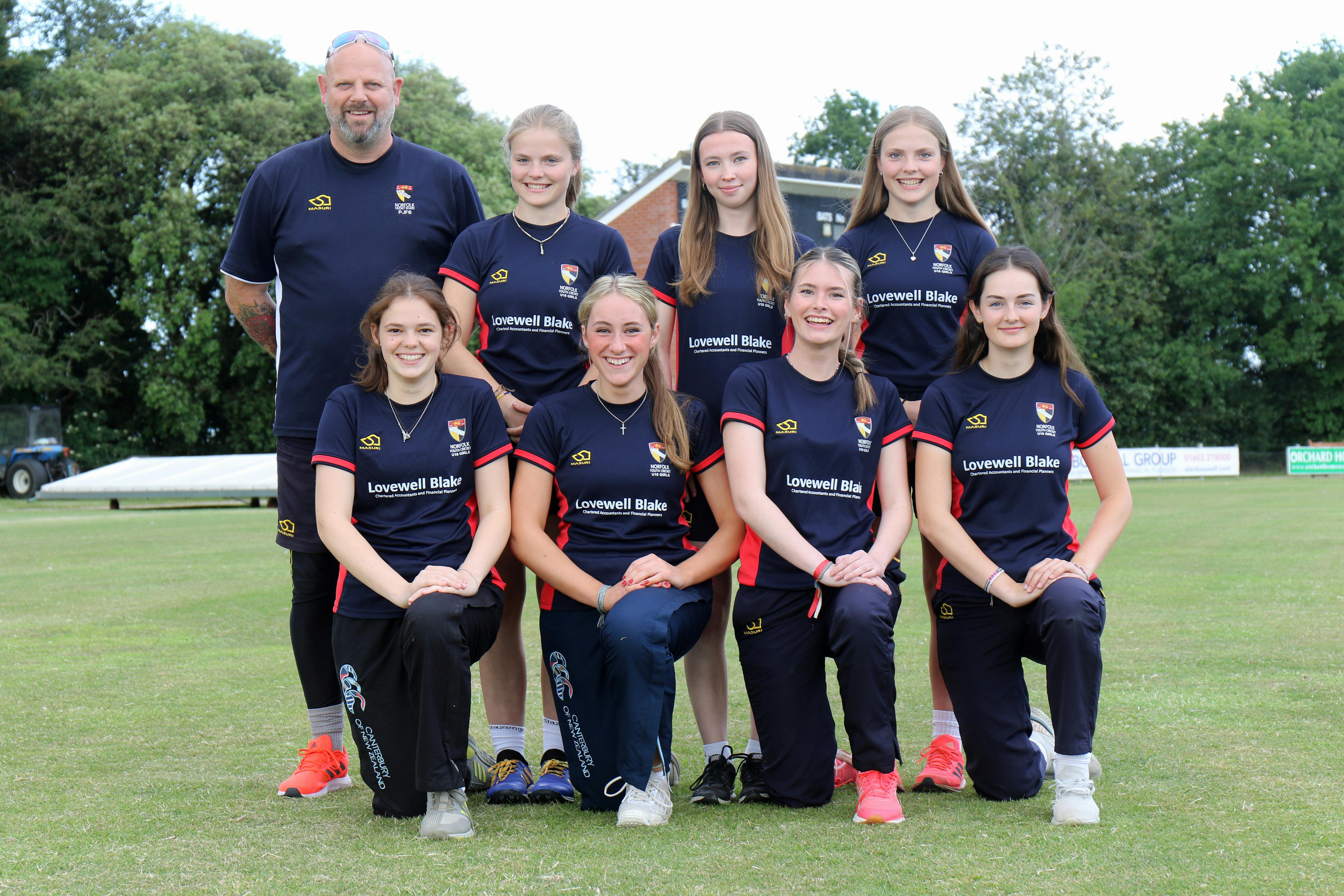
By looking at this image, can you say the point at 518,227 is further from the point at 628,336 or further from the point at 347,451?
the point at 347,451

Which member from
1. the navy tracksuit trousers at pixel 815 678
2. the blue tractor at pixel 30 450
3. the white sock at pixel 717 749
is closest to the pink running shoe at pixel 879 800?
the navy tracksuit trousers at pixel 815 678

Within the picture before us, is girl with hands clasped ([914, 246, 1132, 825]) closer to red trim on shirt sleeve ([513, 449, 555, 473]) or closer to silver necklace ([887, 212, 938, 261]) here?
silver necklace ([887, 212, 938, 261])

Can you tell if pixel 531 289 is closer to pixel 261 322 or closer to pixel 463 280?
pixel 463 280

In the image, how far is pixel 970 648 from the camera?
3.63 metres

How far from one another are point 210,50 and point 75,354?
381 inches

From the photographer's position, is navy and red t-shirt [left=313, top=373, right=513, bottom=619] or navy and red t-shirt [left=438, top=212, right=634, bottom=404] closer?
navy and red t-shirt [left=313, top=373, right=513, bottom=619]

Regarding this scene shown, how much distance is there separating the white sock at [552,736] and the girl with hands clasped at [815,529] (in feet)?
2.36

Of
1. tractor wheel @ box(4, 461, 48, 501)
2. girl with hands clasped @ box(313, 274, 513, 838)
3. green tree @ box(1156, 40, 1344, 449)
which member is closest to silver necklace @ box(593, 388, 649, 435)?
girl with hands clasped @ box(313, 274, 513, 838)

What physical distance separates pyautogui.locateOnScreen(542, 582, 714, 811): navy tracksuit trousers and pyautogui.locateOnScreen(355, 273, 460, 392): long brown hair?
958 mm

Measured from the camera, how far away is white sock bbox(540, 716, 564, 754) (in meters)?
3.88

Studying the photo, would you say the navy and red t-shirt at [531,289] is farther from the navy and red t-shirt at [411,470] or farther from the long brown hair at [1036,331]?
the long brown hair at [1036,331]

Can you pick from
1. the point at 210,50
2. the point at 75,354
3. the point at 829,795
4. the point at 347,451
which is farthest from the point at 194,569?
the point at 210,50

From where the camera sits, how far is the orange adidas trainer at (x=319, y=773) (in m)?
3.65

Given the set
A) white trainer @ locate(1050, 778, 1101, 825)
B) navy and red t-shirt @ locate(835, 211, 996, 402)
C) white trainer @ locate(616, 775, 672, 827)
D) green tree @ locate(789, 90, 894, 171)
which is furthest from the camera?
green tree @ locate(789, 90, 894, 171)
